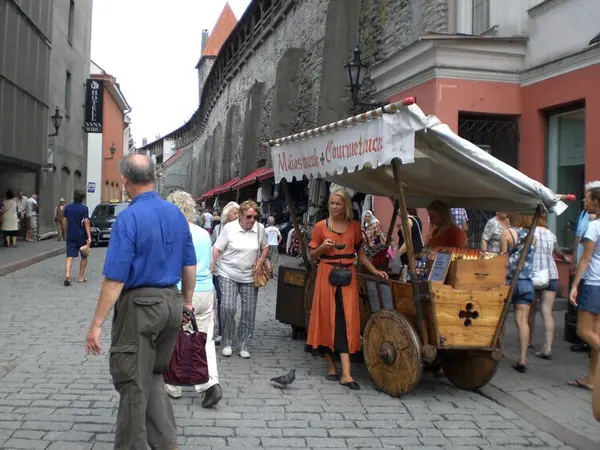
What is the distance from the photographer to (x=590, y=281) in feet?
18.0

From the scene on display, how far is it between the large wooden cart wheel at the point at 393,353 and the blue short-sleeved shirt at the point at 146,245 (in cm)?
232

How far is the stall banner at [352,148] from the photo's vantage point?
4.83 meters

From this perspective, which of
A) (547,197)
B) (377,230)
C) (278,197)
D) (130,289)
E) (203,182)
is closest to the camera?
(130,289)

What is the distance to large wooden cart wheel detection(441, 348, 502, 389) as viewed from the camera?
17.8 feet

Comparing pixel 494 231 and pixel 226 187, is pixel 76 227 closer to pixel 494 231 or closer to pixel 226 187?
pixel 494 231

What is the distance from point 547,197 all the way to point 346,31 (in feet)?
41.7

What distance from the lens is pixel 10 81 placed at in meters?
20.2

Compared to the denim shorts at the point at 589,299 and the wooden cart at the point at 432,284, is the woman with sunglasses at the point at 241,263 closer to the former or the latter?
the wooden cart at the point at 432,284

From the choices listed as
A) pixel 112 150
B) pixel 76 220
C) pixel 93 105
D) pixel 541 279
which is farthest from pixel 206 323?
pixel 112 150

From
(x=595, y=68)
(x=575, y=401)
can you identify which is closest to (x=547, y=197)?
(x=575, y=401)

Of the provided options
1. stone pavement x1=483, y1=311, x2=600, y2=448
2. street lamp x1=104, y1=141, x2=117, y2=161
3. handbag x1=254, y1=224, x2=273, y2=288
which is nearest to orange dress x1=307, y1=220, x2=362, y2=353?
handbag x1=254, y1=224, x2=273, y2=288

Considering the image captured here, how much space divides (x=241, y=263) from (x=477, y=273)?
2.55m

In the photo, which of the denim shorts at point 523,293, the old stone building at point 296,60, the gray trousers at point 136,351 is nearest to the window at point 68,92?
the old stone building at point 296,60

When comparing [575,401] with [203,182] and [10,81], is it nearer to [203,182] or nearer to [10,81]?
[10,81]
